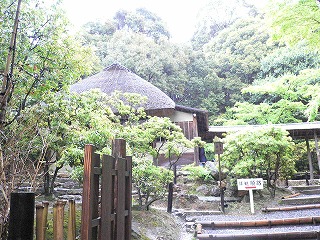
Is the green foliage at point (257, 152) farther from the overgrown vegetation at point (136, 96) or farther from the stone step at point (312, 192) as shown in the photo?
the stone step at point (312, 192)

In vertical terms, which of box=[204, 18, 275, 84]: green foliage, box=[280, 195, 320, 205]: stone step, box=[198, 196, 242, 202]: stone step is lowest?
box=[280, 195, 320, 205]: stone step

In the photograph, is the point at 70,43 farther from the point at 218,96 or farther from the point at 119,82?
the point at 218,96

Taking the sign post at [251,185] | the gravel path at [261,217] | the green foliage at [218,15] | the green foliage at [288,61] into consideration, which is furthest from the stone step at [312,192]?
the green foliage at [218,15]

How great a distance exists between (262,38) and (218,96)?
7.36 metres

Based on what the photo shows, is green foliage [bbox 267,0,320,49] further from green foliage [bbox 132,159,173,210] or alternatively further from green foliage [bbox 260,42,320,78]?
green foliage [bbox 260,42,320,78]

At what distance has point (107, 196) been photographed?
90.7 inches

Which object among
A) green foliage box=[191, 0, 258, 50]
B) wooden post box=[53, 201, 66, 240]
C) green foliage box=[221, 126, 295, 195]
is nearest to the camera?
wooden post box=[53, 201, 66, 240]

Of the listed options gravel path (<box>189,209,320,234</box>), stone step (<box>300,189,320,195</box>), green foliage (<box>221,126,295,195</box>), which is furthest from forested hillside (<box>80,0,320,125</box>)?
gravel path (<box>189,209,320,234</box>)

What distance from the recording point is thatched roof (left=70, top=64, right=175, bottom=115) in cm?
1409

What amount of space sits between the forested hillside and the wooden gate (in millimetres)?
14589

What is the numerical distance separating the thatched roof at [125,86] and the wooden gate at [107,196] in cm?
1096

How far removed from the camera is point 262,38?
2681 cm

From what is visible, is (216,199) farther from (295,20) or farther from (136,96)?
(295,20)

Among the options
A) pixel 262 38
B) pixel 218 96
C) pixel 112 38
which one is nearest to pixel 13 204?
pixel 218 96
